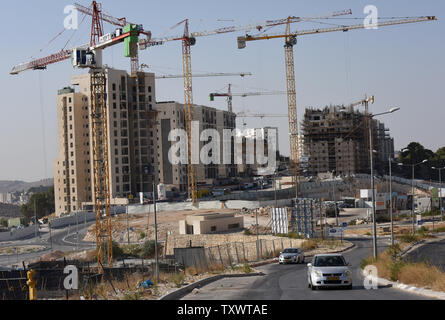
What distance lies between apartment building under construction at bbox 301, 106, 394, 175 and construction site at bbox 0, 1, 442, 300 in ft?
1.14

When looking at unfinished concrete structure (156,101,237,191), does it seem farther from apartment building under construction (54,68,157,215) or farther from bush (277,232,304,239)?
bush (277,232,304,239)

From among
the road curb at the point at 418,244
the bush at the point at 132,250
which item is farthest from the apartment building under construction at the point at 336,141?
the road curb at the point at 418,244

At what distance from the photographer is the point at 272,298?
1861 centimetres

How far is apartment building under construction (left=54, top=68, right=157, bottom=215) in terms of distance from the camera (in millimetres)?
132125

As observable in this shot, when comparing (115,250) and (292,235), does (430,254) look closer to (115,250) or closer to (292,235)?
(292,235)

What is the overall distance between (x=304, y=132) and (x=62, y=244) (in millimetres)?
99609

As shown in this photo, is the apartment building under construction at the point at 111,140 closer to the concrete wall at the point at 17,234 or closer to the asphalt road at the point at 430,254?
the concrete wall at the point at 17,234

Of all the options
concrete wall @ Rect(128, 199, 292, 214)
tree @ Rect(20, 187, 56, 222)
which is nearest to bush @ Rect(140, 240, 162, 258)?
concrete wall @ Rect(128, 199, 292, 214)

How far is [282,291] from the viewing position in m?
21.0

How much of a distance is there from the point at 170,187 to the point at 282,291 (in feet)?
423

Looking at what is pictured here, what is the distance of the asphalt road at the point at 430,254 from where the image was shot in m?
31.1

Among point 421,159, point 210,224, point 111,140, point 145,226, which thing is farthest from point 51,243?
point 421,159

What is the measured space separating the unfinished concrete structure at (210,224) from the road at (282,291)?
42.4 m
